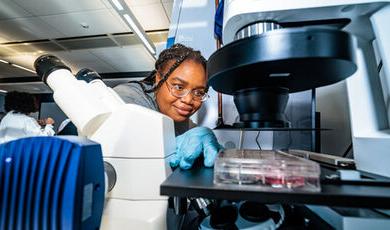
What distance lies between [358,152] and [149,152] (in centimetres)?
39

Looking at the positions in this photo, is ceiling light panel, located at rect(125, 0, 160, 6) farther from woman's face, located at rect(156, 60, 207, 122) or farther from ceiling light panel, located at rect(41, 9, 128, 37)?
woman's face, located at rect(156, 60, 207, 122)

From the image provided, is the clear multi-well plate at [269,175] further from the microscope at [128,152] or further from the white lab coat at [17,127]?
the white lab coat at [17,127]

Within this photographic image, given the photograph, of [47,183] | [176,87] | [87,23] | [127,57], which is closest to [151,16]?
[87,23]

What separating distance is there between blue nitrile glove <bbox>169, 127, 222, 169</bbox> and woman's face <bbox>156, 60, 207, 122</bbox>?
1.18 feet

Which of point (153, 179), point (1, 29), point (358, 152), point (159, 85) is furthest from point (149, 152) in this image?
point (1, 29)

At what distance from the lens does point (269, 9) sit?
36cm

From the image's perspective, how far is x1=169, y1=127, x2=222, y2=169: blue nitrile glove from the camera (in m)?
0.43

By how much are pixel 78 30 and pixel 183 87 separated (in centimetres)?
311

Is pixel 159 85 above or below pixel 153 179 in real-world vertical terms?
above

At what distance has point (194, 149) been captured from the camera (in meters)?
0.45

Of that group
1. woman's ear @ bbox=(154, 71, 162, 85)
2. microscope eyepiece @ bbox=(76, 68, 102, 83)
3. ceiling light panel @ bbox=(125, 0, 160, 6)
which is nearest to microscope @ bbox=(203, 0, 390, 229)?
microscope eyepiece @ bbox=(76, 68, 102, 83)

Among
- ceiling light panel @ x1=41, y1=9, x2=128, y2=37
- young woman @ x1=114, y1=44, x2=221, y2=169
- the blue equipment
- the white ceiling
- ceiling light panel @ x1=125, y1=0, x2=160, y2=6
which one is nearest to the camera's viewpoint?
the blue equipment

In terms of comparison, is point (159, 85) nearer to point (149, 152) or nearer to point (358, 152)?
point (149, 152)

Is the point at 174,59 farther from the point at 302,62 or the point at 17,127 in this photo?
the point at 17,127
